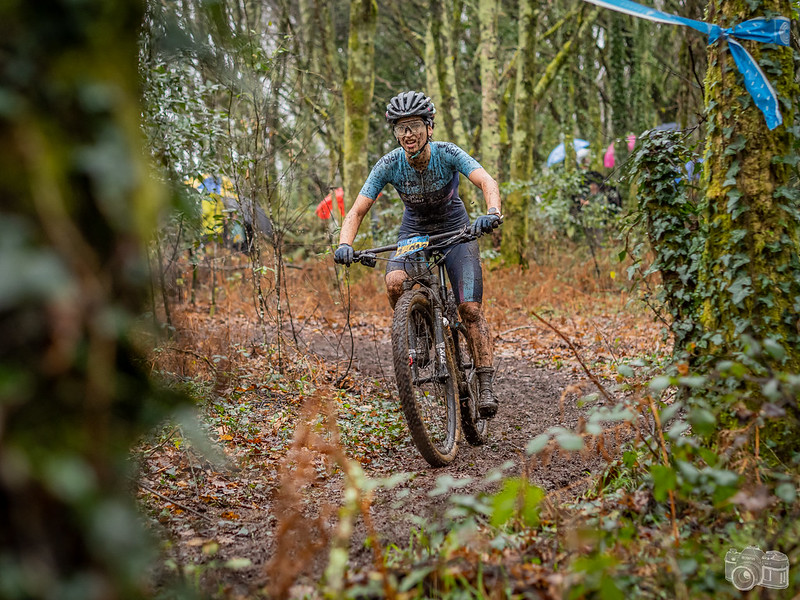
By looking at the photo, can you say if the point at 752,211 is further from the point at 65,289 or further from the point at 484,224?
the point at 65,289

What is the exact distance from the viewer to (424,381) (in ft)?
14.6

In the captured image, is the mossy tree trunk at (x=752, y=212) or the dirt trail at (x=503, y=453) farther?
the dirt trail at (x=503, y=453)

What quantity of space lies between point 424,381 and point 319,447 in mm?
2082

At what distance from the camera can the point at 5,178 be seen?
1.23 metres

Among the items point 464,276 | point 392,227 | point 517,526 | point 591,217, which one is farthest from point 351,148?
point 517,526

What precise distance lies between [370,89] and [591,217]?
523cm

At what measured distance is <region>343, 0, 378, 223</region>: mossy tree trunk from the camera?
1191cm

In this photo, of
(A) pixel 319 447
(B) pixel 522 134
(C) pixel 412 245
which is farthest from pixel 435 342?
(B) pixel 522 134

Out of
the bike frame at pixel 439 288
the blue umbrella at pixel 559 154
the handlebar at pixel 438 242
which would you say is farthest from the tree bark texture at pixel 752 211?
the blue umbrella at pixel 559 154

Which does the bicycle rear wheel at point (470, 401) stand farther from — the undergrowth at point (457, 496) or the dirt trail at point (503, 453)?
the undergrowth at point (457, 496)

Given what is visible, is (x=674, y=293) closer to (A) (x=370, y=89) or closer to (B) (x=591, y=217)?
(A) (x=370, y=89)

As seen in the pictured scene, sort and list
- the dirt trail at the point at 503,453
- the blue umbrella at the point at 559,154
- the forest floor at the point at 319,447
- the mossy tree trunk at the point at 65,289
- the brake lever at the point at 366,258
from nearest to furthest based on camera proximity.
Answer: the mossy tree trunk at the point at 65,289, the forest floor at the point at 319,447, the dirt trail at the point at 503,453, the brake lever at the point at 366,258, the blue umbrella at the point at 559,154

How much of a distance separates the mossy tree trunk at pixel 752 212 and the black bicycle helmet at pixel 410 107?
2.02 meters

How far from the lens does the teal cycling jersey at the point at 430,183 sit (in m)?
4.95
